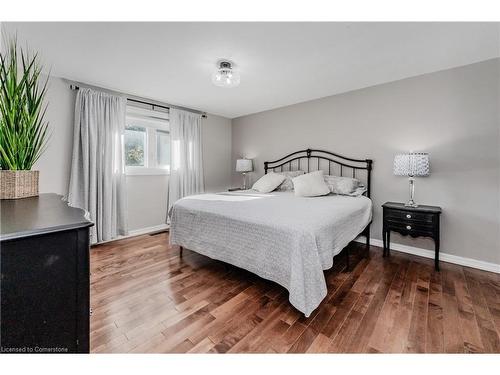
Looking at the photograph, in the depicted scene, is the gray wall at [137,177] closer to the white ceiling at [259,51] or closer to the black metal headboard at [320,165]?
the white ceiling at [259,51]

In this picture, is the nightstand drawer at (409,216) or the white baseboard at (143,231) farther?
the white baseboard at (143,231)

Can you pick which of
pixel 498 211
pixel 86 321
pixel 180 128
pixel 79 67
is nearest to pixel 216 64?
pixel 79 67

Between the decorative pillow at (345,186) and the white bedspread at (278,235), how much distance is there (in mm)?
341

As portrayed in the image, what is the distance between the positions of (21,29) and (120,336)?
8.07 feet

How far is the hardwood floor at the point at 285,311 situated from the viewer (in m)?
1.44

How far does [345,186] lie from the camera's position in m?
3.14

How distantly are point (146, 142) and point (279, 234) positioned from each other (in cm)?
310

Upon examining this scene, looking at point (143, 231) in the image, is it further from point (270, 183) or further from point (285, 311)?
point (285, 311)

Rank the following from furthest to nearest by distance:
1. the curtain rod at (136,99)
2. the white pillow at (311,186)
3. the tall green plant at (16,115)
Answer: the white pillow at (311,186) → the curtain rod at (136,99) → the tall green plant at (16,115)

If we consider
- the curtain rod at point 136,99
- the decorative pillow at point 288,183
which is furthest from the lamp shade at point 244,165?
the curtain rod at point 136,99

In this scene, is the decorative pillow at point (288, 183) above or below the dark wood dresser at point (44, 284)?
above

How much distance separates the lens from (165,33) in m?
1.92

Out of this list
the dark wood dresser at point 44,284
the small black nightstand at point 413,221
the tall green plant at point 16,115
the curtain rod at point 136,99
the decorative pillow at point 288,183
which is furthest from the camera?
the decorative pillow at point 288,183

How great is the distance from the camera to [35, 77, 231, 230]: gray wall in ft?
9.41
